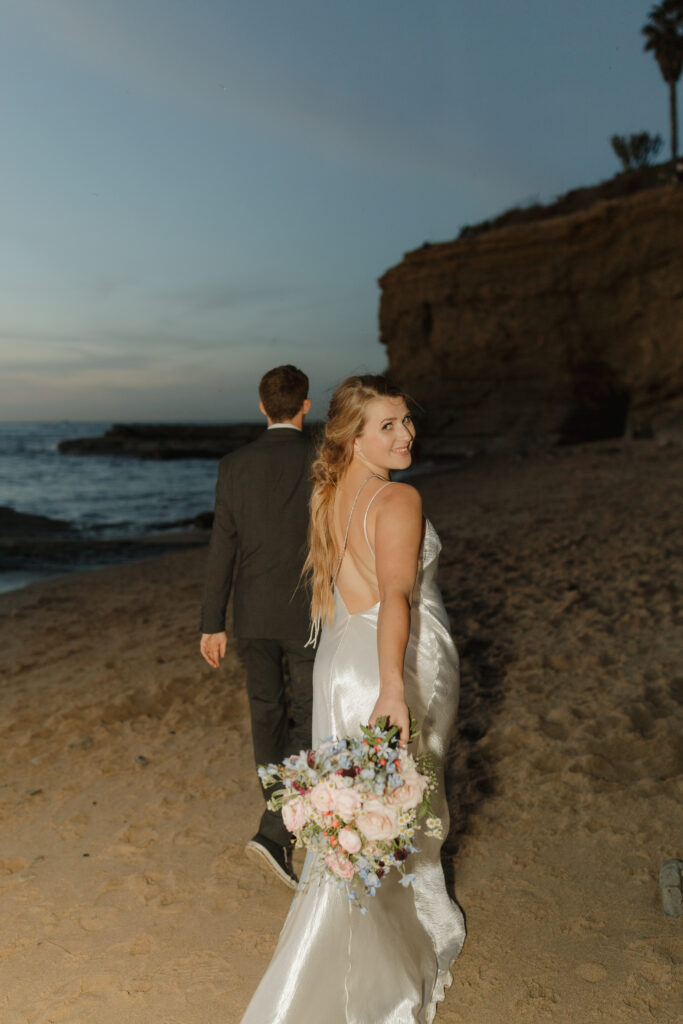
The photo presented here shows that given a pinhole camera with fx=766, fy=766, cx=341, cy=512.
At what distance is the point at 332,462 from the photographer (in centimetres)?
236

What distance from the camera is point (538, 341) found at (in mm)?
24969

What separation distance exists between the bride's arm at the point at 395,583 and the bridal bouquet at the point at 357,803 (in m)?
0.17

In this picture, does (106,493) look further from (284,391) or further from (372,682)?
(372,682)

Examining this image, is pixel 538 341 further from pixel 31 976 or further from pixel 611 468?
pixel 31 976

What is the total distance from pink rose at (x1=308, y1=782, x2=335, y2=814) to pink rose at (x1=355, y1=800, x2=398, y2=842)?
76 mm

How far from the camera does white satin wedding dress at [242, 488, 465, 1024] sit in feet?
6.97

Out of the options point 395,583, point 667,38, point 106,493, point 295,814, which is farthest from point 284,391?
point 667,38

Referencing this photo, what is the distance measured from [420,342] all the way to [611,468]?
14086 millimetres

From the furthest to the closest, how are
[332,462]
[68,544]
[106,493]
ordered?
[106,493] → [68,544] → [332,462]

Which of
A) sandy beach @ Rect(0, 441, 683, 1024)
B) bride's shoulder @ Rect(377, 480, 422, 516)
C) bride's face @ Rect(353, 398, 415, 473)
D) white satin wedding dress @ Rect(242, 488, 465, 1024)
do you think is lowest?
sandy beach @ Rect(0, 441, 683, 1024)

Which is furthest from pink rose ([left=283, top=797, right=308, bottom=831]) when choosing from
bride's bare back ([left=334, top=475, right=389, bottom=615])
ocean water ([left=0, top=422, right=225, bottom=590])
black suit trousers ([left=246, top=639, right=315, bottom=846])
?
ocean water ([left=0, top=422, right=225, bottom=590])

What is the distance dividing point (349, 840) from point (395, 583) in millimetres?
658

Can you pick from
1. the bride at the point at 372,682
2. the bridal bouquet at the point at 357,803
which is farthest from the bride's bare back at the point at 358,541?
the bridal bouquet at the point at 357,803

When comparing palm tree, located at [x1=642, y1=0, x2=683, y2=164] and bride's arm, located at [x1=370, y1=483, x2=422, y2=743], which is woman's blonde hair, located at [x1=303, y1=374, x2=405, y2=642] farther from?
palm tree, located at [x1=642, y1=0, x2=683, y2=164]
